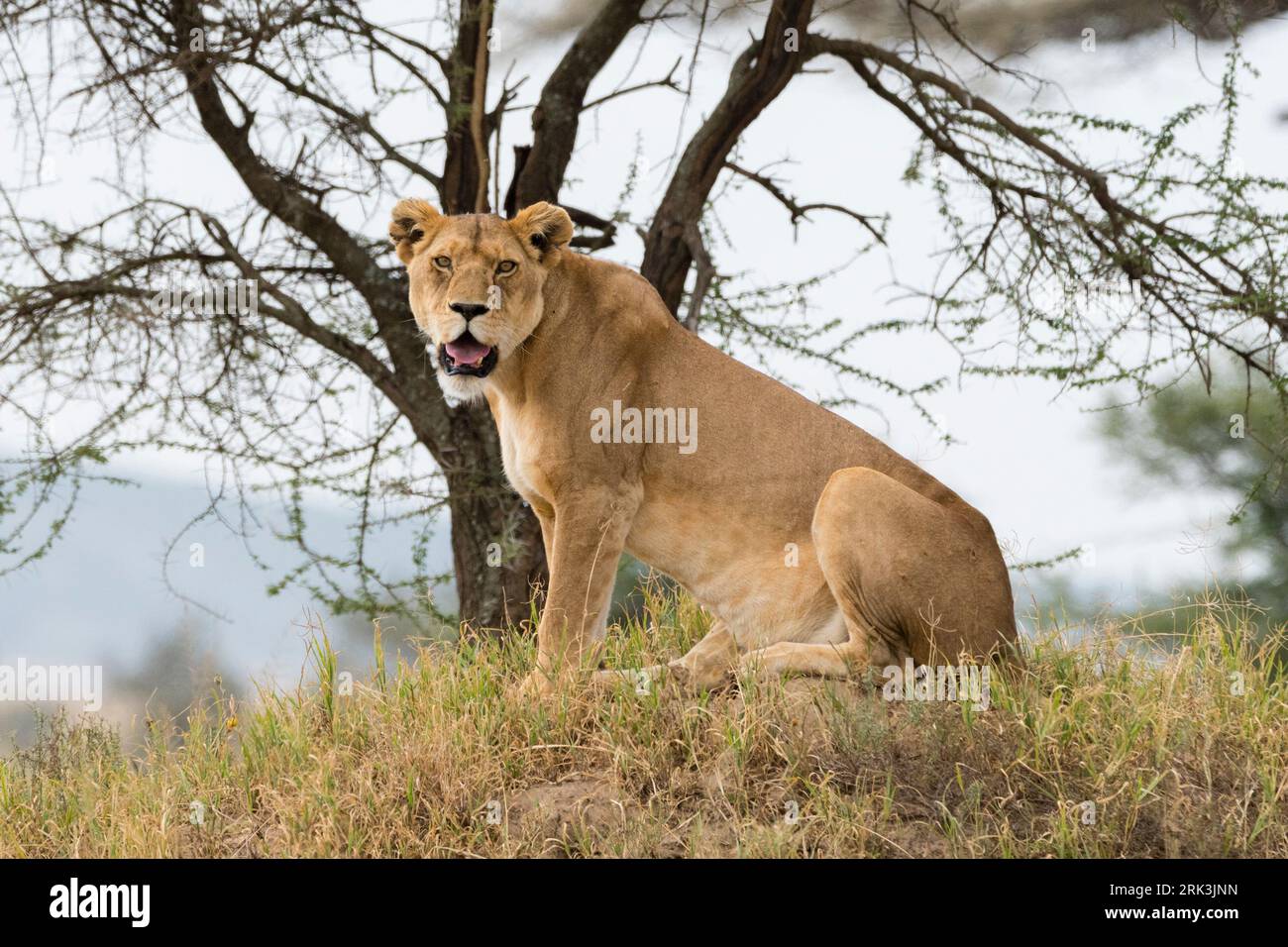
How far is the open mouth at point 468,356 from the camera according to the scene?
17.1 feet

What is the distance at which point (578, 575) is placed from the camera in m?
5.35

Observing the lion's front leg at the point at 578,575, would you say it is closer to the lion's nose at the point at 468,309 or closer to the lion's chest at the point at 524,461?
the lion's chest at the point at 524,461

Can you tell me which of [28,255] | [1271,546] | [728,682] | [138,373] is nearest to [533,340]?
[728,682]

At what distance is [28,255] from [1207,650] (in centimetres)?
670

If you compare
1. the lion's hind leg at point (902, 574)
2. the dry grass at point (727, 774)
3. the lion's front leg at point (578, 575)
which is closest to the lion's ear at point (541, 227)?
the lion's front leg at point (578, 575)

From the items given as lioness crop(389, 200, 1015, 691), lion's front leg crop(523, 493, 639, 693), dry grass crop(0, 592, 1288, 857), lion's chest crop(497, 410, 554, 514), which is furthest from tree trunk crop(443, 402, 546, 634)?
lion's front leg crop(523, 493, 639, 693)

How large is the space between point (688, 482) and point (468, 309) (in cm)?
105

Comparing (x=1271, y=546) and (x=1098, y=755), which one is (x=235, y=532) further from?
(x=1271, y=546)

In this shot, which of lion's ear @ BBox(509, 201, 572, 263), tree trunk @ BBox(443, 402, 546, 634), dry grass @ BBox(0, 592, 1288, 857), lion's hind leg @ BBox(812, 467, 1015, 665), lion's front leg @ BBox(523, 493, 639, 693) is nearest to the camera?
dry grass @ BBox(0, 592, 1288, 857)

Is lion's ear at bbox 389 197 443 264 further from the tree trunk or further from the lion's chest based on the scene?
the tree trunk

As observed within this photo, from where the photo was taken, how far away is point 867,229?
368 inches

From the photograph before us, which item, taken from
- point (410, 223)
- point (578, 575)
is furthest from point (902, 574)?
point (410, 223)

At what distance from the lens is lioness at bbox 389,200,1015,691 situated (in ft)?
17.0

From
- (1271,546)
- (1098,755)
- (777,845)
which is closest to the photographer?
(777,845)
